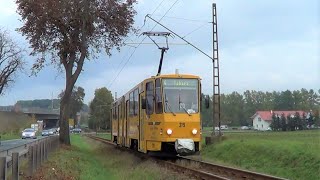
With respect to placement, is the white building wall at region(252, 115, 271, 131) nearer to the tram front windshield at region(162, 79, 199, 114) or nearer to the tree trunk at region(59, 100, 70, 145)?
the tree trunk at region(59, 100, 70, 145)

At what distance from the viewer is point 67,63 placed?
109 ft

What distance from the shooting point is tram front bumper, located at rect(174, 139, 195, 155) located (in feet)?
61.3

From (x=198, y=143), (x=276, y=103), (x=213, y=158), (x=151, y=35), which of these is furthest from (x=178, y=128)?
(x=276, y=103)

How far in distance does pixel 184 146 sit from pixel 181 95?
220 centimetres

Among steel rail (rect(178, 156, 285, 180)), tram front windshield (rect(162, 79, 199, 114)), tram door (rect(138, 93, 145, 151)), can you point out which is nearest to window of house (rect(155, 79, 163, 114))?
tram front windshield (rect(162, 79, 199, 114))

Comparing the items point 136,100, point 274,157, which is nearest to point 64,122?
point 136,100

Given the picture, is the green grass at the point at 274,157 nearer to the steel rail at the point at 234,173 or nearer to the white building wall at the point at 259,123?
the steel rail at the point at 234,173

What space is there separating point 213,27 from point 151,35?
4.89 m

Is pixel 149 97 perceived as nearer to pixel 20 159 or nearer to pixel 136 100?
pixel 136 100

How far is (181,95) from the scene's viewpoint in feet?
64.7

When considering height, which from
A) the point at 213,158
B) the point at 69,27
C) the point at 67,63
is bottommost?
the point at 213,158

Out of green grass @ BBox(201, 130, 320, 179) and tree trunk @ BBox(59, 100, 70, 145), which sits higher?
tree trunk @ BBox(59, 100, 70, 145)

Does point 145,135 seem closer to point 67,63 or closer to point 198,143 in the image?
point 198,143

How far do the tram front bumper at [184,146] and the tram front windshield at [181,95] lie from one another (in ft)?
4.14
